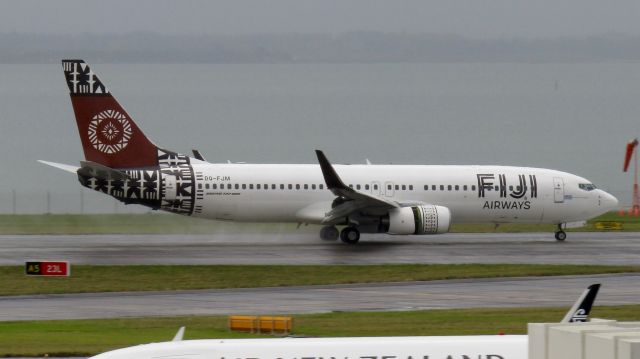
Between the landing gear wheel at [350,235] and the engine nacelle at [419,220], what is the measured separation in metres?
1.57

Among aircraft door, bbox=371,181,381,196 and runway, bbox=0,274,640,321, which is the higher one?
aircraft door, bbox=371,181,381,196

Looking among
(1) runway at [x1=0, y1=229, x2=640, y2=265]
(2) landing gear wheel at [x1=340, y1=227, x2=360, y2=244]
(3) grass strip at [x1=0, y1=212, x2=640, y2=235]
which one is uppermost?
(3) grass strip at [x1=0, y1=212, x2=640, y2=235]

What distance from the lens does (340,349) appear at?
16.4 meters

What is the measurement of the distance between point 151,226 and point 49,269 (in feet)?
74.5

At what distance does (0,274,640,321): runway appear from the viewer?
3291 cm

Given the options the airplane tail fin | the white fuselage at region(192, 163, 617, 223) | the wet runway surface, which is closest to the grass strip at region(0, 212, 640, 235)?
the wet runway surface

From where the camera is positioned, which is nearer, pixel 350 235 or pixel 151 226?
pixel 350 235

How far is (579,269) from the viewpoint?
1651 inches

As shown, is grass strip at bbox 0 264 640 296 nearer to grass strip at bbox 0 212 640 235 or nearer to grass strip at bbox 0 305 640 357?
grass strip at bbox 0 305 640 357

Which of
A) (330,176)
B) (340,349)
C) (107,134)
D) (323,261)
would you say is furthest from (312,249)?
(340,349)

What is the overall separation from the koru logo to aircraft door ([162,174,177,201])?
2081 millimetres

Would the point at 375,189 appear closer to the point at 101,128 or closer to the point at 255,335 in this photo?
the point at 101,128

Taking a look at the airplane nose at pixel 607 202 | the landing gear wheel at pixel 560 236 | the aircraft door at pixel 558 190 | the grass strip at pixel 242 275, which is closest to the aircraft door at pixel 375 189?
the aircraft door at pixel 558 190

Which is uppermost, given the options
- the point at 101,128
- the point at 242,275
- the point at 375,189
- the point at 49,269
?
the point at 101,128
